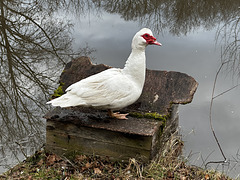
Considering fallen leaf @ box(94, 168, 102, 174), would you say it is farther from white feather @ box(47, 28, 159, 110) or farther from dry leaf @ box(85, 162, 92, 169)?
white feather @ box(47, 28, 159, 110)

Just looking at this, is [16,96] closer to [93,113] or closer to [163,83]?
[93,113]

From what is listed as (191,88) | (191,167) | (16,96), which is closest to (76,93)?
(191,88)

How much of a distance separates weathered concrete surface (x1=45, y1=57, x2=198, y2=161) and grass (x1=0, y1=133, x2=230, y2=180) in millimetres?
109

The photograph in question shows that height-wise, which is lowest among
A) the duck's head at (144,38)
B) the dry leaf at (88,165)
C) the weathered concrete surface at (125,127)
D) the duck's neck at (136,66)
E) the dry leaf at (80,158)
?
the dry leaf at (88,165)

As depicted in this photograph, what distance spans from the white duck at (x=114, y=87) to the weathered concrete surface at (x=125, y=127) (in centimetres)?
31

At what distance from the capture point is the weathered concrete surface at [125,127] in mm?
3457

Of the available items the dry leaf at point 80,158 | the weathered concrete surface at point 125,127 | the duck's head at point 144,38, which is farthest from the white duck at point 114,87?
Result: the dry leaf at point 80,158

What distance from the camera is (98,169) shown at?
3.54 metres

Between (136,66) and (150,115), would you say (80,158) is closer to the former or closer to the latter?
(150,115)

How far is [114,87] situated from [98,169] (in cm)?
113

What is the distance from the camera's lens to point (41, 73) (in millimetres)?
6195

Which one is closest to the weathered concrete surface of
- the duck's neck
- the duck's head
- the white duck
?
the white duck

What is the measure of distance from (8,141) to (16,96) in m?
1.27

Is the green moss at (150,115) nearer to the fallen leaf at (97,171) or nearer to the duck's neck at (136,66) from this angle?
the duck's neck at (136,66)
